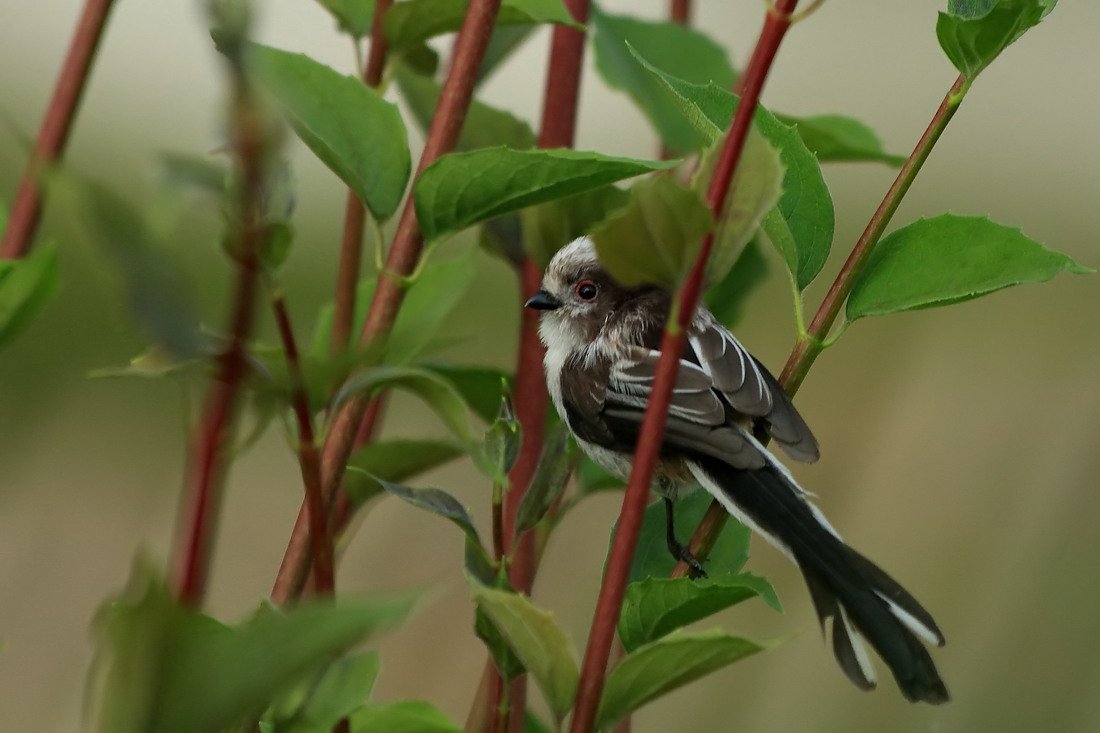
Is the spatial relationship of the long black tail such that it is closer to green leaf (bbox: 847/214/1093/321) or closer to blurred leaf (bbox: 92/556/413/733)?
green leaf (bbox: 847/214/1093/321)

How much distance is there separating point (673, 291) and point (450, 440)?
0.08m

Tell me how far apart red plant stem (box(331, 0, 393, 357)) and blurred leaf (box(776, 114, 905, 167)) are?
200mm

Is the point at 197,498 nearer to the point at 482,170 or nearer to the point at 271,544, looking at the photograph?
the point at 482,170

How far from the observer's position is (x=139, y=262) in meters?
0.21

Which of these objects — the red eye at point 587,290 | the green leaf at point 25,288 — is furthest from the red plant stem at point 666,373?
the red eye at point 587,290

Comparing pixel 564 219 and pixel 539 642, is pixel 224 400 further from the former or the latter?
pixel 564 219

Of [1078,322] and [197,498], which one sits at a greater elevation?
[1078,322]

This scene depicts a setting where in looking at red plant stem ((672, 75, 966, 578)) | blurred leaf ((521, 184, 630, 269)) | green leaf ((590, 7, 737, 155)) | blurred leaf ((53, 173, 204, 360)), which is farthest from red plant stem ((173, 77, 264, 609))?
green leaf ((590, 7, 737, 155))

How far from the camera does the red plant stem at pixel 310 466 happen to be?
0.29 meters

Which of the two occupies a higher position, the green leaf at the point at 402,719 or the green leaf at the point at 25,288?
the green leaf at the point at 25,288

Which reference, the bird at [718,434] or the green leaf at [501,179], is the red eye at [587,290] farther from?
the green leaf at [501,179]

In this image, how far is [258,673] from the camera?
24 centimetres

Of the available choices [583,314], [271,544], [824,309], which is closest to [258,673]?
[824,309]

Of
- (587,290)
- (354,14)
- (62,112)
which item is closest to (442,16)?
(354,14)
